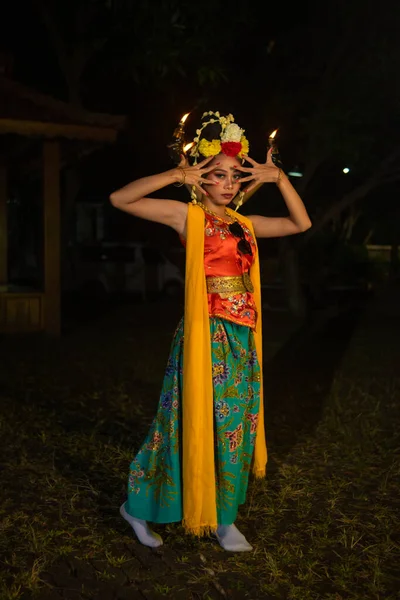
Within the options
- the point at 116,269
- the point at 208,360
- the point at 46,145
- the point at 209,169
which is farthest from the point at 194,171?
the point at 116,269

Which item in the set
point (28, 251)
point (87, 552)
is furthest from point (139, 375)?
point (28, 251)

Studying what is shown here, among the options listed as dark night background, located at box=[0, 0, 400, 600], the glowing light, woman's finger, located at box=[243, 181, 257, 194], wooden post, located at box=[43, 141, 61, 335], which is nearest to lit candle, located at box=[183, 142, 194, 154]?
the glowing light

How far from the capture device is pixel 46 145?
480 inches

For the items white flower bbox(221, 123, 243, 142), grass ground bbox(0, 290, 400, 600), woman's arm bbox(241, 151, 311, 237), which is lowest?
grass ground bbox(0, 290, 400, 600)

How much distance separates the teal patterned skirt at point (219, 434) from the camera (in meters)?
3.92

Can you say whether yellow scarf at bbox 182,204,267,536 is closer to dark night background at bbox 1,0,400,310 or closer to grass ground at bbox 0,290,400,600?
grass ground at bbox 0,290,400,600

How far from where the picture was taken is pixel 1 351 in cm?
1062

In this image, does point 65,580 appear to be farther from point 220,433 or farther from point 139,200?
point 139,200

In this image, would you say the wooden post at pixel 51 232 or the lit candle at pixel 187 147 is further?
the wooden post at pixel 51 232

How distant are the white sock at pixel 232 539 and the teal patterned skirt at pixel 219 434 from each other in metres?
0.11

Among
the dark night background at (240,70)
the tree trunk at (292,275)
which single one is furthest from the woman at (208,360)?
the tree trunk at (292,275)

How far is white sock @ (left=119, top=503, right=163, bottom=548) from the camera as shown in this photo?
405cm

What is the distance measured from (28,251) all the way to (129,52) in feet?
57.7

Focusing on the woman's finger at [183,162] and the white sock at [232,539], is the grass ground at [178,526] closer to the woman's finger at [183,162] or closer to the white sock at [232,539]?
the white sock at [232,539]
